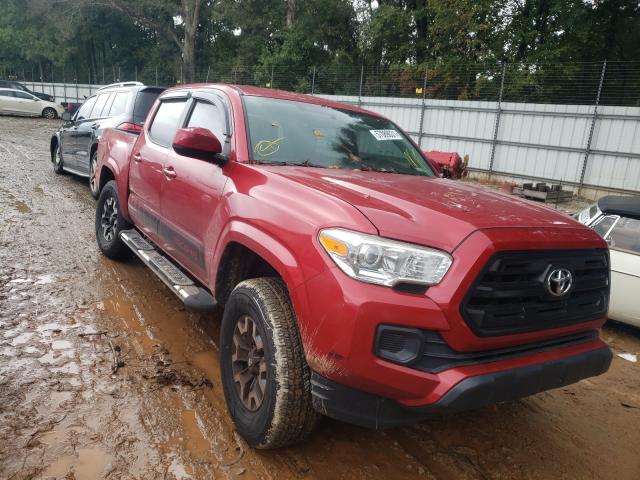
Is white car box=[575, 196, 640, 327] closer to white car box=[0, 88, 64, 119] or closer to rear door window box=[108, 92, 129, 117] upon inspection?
rear door window box=[108, 92, 129, 117]

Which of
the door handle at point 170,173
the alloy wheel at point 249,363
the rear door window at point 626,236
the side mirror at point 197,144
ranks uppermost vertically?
the side mirror at point 197,144

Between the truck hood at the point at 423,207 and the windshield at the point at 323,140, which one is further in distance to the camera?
the windshield at the point at 323,140

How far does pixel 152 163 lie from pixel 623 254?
4376mm

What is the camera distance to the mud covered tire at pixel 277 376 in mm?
2252

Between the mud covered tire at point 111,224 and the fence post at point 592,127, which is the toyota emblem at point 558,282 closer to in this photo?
the mud covered tire at point 111,224

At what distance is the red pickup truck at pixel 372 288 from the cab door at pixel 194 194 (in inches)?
1.2

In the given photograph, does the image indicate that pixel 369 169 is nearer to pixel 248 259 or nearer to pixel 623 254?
pixel 248 259

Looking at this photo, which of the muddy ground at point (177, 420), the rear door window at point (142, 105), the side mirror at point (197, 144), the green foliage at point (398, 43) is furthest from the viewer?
the green foliage at point (398, 43)

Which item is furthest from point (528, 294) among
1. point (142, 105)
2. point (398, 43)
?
point (398, 43)

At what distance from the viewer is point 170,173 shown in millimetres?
3709

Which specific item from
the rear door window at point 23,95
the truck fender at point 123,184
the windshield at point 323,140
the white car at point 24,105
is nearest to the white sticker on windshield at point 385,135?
the windshield at point 323,140

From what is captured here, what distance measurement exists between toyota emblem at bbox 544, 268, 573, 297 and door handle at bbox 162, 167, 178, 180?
2626mm

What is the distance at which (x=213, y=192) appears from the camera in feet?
10.2

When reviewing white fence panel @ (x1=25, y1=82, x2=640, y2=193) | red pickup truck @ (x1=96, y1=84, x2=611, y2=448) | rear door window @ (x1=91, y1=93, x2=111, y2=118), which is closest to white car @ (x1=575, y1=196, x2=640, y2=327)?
red pickup truck @ (x1=96, y1=84, x2=611, y2=448)
